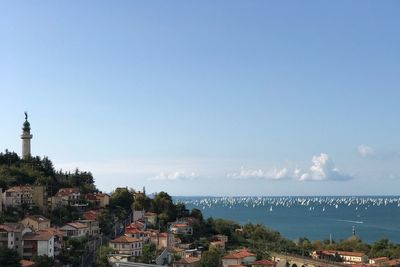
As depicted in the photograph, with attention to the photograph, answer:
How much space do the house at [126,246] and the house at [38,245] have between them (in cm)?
361

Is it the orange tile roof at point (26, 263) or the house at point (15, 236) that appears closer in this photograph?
the orange tile roof at point (26, 263)

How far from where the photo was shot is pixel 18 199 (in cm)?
3397

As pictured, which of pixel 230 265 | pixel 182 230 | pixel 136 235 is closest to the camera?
pixel 230 265

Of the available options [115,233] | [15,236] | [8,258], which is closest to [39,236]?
[15,236]

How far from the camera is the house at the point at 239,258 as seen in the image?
29773 mm

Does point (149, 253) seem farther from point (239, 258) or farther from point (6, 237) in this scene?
point (6, 237)

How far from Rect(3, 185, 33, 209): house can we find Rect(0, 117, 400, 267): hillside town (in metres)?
0.06

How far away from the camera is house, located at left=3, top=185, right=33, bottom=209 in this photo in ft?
109

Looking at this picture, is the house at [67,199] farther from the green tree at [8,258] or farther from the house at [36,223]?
the green tree at [8,258]

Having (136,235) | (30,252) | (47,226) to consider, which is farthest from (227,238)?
(30,252)

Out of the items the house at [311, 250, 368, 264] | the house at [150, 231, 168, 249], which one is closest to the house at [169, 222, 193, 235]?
the house at [150, 231, 168, 249]

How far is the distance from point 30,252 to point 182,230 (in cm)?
1165

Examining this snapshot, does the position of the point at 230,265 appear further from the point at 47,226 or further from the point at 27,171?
the point at 27,171

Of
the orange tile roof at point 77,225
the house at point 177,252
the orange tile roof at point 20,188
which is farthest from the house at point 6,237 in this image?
the house at point 177,252
